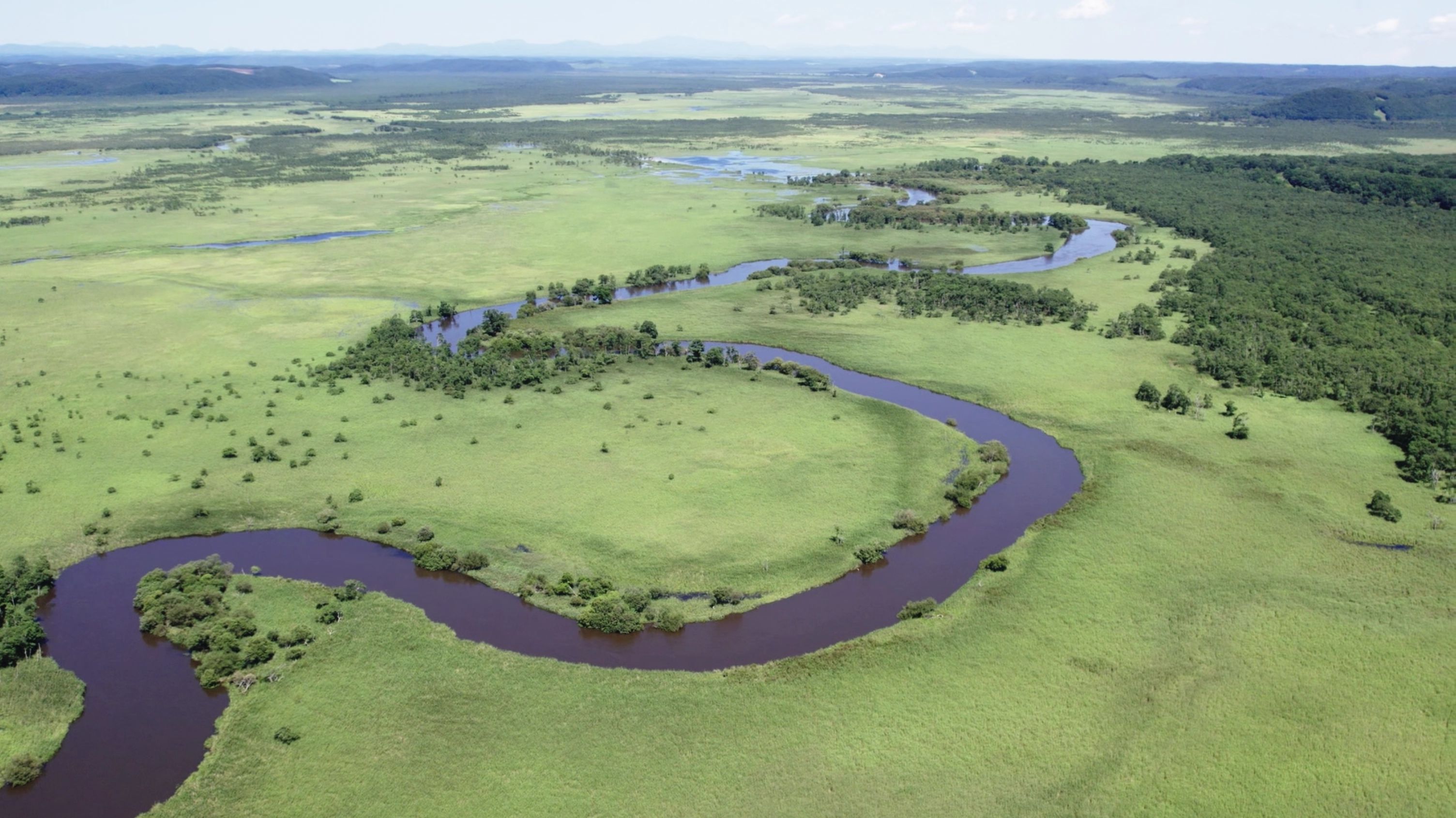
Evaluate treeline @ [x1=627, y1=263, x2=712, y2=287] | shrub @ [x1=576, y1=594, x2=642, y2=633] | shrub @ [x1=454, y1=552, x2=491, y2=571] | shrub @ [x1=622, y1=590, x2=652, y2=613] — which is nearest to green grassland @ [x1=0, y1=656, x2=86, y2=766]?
shrub @ [x1=454, y1=552, x2=491, y2=571]

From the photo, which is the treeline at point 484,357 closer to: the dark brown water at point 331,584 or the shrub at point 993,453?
the dark brown water at point 331,584

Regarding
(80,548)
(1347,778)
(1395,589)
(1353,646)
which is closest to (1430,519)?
(1395,589)

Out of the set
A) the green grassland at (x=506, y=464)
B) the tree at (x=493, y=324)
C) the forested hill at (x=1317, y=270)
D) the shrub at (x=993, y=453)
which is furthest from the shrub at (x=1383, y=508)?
the tree at (x=493, y=324)

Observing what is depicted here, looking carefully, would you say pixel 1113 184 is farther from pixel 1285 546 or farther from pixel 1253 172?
pixel 1285 546

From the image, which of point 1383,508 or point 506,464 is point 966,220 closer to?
point 1383,508

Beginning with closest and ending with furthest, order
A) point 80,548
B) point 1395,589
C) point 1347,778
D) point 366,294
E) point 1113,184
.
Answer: point 1347,778 → point 1395,589 → point 80,548 → point 366,294 → point 1113,184

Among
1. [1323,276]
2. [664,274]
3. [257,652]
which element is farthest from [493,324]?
[1323,276]
